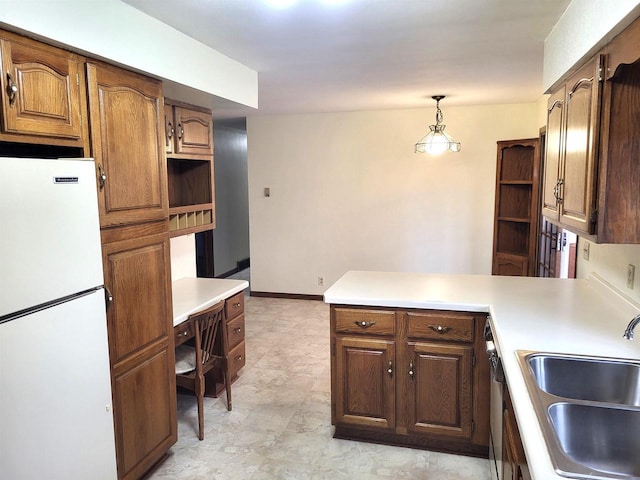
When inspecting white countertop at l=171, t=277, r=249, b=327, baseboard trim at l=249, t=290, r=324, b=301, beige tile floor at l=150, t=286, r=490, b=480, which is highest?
white countertop at l=171, t=277, r=249, b=327

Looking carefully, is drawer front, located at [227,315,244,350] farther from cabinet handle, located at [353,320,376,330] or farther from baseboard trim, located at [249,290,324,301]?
baseboard trim, located at [249,290,324,301]

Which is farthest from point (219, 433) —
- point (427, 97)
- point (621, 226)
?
point (427, 97)

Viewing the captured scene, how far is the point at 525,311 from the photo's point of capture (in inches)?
90.9

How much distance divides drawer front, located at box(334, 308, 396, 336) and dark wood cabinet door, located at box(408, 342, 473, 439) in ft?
0.56

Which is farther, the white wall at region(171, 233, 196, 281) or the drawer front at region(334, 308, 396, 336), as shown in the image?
the white wall at region(171, 233, 196, 281)

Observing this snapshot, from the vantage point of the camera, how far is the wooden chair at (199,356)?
2.76 m

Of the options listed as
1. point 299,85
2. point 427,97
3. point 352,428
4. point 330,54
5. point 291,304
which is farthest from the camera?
point 291,304

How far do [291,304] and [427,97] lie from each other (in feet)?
9.55

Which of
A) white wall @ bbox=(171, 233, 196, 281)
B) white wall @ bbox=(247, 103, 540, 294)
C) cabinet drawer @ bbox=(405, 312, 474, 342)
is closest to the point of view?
cabinet drawer @ bbox=(405, 312, 474, 342)

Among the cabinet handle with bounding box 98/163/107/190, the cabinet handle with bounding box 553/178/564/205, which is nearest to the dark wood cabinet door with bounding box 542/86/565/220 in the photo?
the cabinet handle with bounding box 553/178/564/205

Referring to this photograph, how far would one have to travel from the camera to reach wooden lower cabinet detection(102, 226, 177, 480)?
2.12m

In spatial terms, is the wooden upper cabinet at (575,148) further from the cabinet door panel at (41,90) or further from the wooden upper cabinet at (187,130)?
the wooden upper cabinet at (187,130)

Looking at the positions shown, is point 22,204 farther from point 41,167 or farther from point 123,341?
point 123,341

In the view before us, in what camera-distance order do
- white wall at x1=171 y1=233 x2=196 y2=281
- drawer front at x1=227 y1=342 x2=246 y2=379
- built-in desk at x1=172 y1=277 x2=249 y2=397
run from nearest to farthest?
built-in desk at x1=172 y1=277 x2=249 y2=397, drawer front at x1=227 y1=342 x2=246 y2=379, white wall at x1=171 y1=233 x2=196 y2=281
